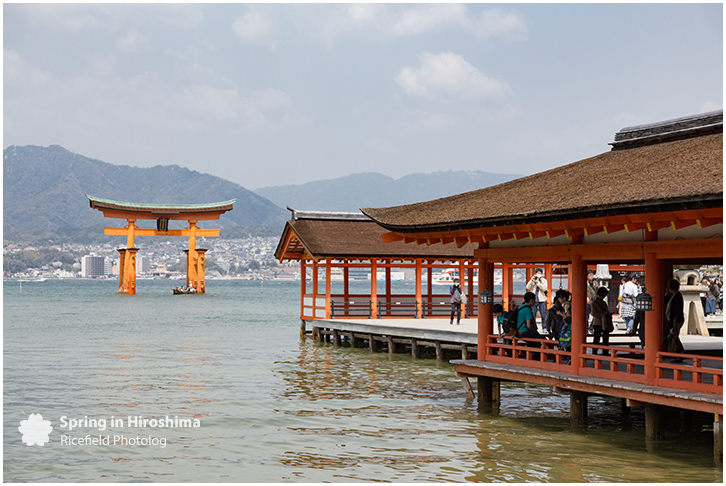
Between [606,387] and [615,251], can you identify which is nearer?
[606,387]

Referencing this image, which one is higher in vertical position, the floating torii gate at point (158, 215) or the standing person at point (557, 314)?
the floating torii gate at point (158, 215)

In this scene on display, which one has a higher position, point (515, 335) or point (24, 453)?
point (515, 335)

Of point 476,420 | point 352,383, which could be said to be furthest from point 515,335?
point 352,383

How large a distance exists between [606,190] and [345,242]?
17574mm

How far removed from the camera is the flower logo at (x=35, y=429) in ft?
41.6

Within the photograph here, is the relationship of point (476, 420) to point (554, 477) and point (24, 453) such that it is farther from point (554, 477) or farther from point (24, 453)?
point (24, 453)

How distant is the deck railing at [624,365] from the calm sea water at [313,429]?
101 centimetres

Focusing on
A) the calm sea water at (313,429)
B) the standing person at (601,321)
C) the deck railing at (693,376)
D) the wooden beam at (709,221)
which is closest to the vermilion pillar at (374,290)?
the calm sea water at (313,429)

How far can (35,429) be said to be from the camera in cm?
1357

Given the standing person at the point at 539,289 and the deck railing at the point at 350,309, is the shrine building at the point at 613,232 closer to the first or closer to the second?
the standing person at the point at 539,289

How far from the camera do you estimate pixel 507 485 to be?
33.0 feet

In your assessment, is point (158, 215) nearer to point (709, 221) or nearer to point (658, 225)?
point (658, 225)

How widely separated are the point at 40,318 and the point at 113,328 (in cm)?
1045

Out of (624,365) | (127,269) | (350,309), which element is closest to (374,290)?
(350,309)
